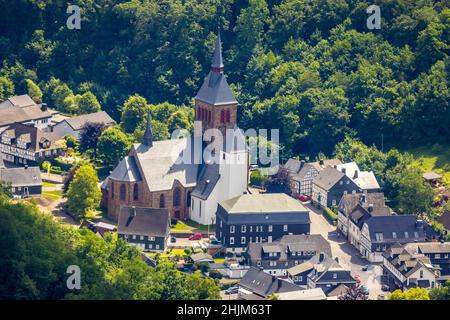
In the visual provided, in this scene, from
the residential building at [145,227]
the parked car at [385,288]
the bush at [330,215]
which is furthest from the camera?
the bush at [330,215]

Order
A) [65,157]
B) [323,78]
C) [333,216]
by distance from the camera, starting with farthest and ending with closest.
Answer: [323,78], [65,157], [333,216]

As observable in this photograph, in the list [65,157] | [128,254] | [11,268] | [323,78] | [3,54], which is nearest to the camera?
[11,268]

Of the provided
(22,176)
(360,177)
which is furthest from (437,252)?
(22,176)

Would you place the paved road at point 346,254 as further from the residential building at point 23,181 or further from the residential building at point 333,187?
the residential building at point 23,181

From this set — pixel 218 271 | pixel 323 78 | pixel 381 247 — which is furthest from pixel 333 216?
pixel 323 78

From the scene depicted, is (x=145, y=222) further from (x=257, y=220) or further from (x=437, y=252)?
(x=437, y=252)

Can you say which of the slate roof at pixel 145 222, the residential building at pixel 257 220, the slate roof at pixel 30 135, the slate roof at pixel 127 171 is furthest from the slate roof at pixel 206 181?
the slate roof at pixel 30 135

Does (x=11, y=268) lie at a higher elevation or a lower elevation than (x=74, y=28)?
lower

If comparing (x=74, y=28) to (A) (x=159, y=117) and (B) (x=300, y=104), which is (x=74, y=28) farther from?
(B) (x=300, y=104)
